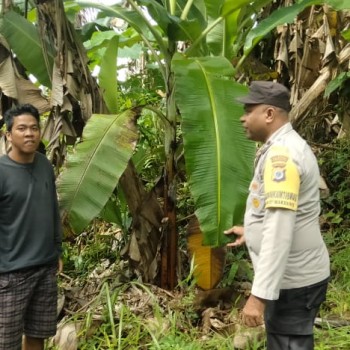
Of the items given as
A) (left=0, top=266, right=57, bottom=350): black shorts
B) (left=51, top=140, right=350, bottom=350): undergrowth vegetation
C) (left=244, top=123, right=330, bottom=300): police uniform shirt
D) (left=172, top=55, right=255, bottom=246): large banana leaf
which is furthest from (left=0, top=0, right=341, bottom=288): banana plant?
(left=244, top=123, right=330, bottom=300): police uniform shirt

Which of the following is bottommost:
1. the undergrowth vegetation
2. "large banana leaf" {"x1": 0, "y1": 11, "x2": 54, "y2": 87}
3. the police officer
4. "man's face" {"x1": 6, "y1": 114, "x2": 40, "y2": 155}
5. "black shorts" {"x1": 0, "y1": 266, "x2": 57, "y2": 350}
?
the undergrowth vegetation

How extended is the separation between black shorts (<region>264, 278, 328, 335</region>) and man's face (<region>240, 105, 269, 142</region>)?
612 millimetres

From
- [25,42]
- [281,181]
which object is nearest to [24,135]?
[25,42]

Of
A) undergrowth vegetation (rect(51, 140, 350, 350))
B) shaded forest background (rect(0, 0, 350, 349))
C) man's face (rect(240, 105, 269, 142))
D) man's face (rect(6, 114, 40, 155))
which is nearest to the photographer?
man's face (rect(240, 105, 269, 142))

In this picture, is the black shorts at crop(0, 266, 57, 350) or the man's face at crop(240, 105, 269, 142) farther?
the black shorts at crop(0, 266, 57, 350)

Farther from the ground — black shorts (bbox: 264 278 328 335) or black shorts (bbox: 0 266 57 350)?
black shorts (bbox: 264 278 328 335)

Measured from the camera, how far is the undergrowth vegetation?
2.97 m

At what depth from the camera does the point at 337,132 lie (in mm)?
5598

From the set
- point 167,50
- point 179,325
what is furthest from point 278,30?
point 179,325

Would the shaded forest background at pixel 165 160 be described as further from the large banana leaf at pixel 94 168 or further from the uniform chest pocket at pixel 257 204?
the uniform chest pocket at pixel 257 204

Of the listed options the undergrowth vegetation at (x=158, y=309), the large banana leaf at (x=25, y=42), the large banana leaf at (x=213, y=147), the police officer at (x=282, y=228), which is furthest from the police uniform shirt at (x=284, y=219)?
the large banana leaf at (x=25, y=42)

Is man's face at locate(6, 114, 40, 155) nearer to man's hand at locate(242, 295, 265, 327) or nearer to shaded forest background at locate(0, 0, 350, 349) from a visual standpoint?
shaded forest background at locate(0, 0, 350, 349)

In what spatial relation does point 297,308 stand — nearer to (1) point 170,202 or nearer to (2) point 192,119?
(2) point 192,119

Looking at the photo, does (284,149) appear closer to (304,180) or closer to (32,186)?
(304,180)
